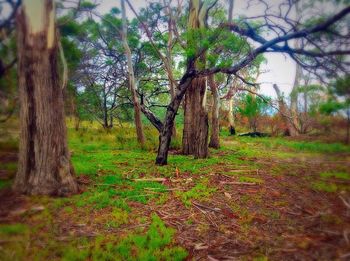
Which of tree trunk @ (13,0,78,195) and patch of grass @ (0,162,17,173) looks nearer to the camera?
tree trunk @ (13,0,78,195)

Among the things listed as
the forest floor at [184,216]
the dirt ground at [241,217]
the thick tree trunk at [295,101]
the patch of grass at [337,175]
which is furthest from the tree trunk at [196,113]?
the patch of grass at [337,175]

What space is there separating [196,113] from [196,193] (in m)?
5.10

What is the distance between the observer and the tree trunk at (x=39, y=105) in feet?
18.9

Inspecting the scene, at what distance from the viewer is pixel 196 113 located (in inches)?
443

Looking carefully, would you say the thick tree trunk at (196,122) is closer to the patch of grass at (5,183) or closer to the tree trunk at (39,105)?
the tree trunk at (39,105)

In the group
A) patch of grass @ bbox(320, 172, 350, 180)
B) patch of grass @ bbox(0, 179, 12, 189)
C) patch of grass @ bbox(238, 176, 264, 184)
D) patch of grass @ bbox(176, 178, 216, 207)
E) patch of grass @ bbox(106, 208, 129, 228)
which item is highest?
patch of grass @ bbox(320, 172, 350, 180)

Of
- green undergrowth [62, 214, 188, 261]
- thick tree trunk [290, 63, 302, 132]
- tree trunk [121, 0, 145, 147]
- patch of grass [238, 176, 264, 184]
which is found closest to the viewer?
green undergrowth [62, 214, 188, 261]

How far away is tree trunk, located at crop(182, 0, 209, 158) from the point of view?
1088 centimetres

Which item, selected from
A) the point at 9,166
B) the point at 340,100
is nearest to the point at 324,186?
the point at 340,100

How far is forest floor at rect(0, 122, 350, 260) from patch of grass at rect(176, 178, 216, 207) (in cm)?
2

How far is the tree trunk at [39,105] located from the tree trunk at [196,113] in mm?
5640

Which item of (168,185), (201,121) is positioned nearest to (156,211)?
(168,185)

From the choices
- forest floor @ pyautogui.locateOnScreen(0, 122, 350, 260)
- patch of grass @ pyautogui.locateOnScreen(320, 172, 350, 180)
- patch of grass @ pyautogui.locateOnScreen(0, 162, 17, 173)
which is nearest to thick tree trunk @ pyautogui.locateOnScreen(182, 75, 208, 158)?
forest floor @ pyautogui.locateOnScreen(0, 122, 350, 260)

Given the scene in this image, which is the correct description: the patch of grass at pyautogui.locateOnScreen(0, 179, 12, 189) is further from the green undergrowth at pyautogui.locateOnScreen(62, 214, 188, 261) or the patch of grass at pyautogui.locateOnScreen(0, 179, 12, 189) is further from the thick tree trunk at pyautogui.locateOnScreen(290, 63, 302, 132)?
the thick tree trunk at pyautogui.locateOnScreen(290, 63, 302, 132)
